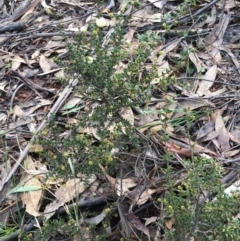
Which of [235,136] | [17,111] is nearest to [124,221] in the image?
[235,136]

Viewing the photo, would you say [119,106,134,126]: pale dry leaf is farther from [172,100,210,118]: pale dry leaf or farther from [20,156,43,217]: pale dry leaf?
[20,156,43,217]: pale dry leaf

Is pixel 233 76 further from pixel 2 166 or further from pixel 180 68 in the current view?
pixel 2 166

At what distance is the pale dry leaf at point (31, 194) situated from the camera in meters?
2.13

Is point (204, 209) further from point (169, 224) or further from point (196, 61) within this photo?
point (196, 61)

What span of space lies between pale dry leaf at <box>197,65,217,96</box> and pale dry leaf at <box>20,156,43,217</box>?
0.85m

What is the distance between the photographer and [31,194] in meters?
2.18

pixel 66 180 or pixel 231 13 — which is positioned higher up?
pixel 66 180

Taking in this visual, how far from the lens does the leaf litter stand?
2125mm

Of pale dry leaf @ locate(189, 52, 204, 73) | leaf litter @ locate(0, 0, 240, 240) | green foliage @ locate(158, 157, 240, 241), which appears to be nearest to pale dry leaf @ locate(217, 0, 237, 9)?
leaf litter @ locate(0, 0, 240, 240)

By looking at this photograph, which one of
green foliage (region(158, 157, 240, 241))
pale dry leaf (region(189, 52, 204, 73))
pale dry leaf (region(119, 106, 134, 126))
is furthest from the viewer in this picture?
pale dry leaf (region(189, 52, 204, 73))

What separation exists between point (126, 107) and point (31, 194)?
52cm

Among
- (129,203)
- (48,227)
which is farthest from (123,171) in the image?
(48,227)

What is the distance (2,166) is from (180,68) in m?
0.98

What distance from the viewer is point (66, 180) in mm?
2027
